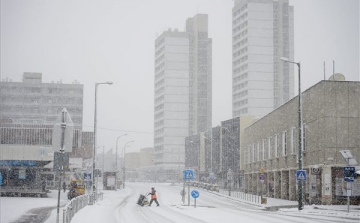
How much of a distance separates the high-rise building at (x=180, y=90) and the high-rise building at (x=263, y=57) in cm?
1810

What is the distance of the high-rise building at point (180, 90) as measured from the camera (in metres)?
188

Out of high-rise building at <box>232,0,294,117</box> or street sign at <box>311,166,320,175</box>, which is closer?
street sign at <box>311,166,320,175</box>

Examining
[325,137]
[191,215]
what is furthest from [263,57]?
[191,215]

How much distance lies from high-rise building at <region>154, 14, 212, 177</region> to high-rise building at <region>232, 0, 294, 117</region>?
18.1m

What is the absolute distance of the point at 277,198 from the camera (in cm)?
5541

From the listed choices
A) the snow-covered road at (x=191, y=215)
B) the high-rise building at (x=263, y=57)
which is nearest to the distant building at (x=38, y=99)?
the high-rise building at (x=263, y=57)

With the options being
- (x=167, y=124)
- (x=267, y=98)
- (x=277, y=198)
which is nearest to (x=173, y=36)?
(x=167, y=124)

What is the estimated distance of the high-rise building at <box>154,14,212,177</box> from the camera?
18775 cm

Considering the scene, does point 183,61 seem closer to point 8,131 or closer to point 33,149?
point 8,131

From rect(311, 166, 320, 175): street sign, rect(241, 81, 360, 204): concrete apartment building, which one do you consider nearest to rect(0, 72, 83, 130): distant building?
rect(241, 81, 360, 204): concrete apartment building

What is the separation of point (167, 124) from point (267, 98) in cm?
3775

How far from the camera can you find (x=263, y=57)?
17350 centimetres

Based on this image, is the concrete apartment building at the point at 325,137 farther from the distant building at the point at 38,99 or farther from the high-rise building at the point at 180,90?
the high-rise building at the point at 180,90

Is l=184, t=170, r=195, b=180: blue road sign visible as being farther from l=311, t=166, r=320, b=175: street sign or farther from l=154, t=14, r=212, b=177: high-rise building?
l=154, t=14, r=212, b=177: high-rise building
